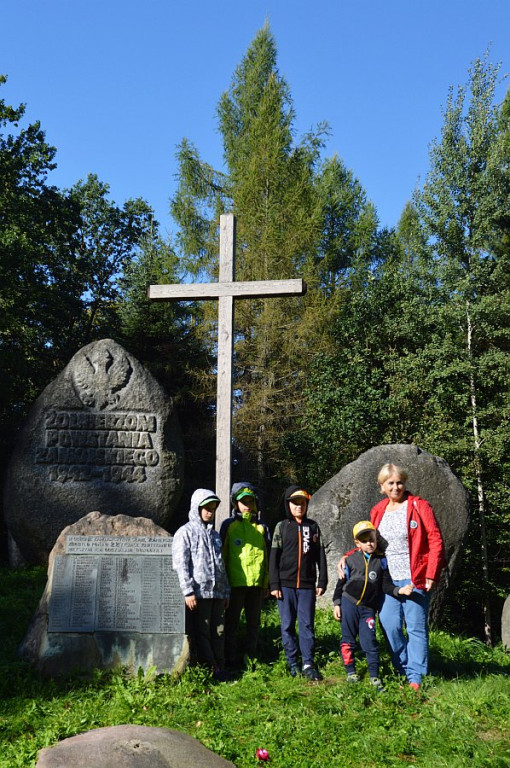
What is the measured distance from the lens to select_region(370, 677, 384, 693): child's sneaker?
5422 millimetres

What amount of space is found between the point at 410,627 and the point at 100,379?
631 centimetres

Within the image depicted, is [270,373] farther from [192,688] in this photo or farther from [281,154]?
[192,688]

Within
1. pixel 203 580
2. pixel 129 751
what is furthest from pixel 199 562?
pixel 129 751

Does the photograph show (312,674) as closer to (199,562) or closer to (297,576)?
(297,576)

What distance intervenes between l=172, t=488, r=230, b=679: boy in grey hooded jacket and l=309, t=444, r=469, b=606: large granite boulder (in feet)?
9.02

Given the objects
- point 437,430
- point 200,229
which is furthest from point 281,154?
point 437,430

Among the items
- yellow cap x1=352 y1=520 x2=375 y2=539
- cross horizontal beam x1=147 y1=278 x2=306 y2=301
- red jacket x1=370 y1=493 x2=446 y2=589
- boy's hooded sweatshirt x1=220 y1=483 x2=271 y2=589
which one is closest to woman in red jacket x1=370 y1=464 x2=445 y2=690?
red jacket x1=370 y1=493 x2=446 y2=589

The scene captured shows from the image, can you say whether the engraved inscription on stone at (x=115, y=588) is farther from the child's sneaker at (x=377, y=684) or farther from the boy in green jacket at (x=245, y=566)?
the child's sneaker at (x=377, y=684)

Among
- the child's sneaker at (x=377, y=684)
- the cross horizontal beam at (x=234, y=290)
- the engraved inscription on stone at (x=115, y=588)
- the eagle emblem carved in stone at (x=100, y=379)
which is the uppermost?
the cross horizontal beam at (x=234, y=290)

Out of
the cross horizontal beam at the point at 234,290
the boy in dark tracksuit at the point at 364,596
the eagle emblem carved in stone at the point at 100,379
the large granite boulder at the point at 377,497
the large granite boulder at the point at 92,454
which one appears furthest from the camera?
the eagle emblem carved in stone at the point at 100,379

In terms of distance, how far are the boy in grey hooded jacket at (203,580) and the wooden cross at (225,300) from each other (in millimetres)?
1698

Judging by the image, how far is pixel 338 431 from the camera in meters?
16.0

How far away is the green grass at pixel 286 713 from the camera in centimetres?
441

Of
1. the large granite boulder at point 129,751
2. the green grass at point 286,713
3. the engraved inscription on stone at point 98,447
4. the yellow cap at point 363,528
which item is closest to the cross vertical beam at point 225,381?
the green grass at point 286,713
